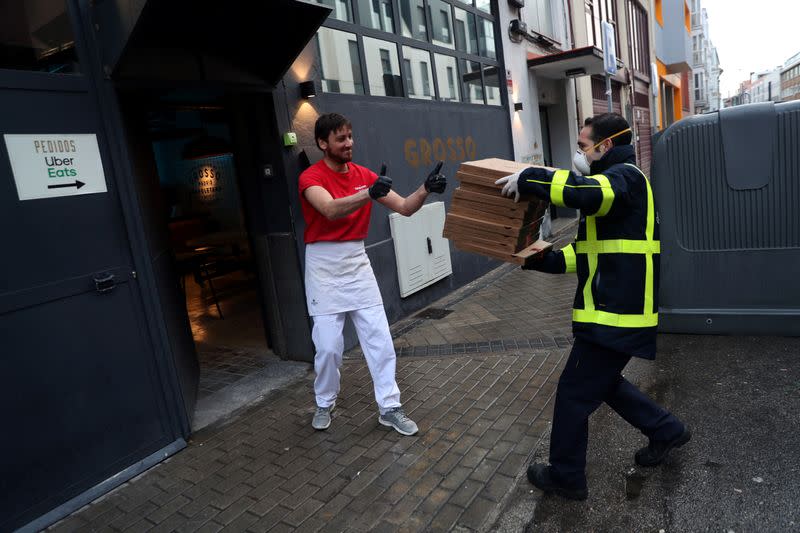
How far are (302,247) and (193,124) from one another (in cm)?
555

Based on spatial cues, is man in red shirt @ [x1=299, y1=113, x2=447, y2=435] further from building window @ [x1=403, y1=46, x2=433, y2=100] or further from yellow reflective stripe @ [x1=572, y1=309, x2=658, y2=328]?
building window @ [x1=403, y1=46, x2=433, y2=100]

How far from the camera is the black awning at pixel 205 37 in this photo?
10.7ft

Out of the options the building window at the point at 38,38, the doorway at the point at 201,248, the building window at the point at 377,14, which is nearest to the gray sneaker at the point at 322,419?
the doorway at the point at 201,248

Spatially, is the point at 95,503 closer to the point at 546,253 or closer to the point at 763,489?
the point at 546,253

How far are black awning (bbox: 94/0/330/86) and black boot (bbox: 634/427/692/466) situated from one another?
3618mm

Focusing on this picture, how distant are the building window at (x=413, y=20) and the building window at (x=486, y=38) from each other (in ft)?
6.86

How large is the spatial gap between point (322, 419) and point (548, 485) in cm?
164

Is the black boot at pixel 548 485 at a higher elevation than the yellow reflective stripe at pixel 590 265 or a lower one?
lower

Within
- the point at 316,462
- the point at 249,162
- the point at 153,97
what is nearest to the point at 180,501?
the point at 316,462

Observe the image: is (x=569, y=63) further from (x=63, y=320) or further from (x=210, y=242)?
(x=63, y=320)

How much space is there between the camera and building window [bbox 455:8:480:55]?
334 inches

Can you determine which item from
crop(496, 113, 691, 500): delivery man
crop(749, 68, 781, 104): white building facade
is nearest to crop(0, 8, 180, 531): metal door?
crop(496, 113, 691, 500): delivery man

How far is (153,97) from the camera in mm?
4898

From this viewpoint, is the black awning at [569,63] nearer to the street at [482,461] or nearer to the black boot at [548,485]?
the street at [482,461]
